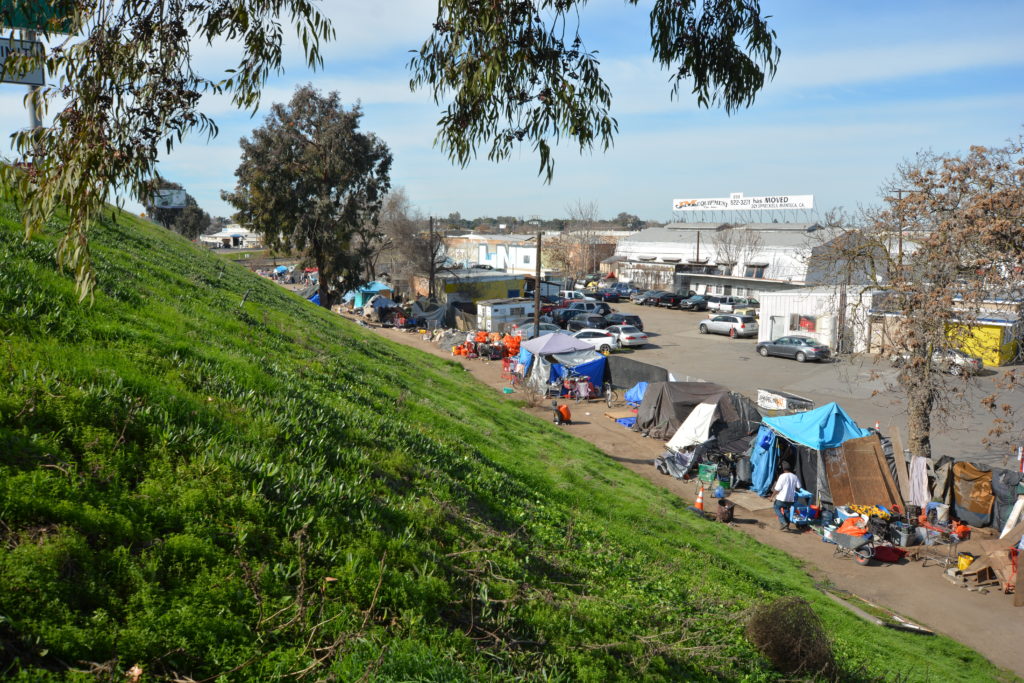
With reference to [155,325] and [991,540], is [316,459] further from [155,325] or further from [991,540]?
[991,540]

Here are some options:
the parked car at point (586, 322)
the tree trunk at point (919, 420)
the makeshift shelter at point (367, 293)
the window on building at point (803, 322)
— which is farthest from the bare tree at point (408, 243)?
the tree trunk at point (919, 420)

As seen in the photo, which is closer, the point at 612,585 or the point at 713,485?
the point at 612,585

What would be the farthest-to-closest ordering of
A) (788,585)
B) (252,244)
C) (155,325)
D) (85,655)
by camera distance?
1. (252,244)
2. (788,585)
3. (155,325)
4. (85,655)

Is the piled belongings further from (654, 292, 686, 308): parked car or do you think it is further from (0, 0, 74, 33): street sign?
(0, 0, 74, 33): street sign

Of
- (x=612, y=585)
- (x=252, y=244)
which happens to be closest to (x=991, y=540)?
(x=612, y=585)

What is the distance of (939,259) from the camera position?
15086 millimetres

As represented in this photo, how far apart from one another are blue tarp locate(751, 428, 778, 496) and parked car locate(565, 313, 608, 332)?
21.6 m

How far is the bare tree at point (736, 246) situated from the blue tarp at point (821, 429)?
42012mm

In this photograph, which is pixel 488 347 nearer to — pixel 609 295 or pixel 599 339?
pixel 599 339

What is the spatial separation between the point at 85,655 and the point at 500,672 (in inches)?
90.8

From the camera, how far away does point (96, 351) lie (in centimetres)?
616

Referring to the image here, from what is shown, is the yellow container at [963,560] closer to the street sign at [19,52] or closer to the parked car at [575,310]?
the street sign at [19,52]

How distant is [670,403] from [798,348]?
15212 millimetres

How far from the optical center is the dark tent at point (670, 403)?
1967 cm
